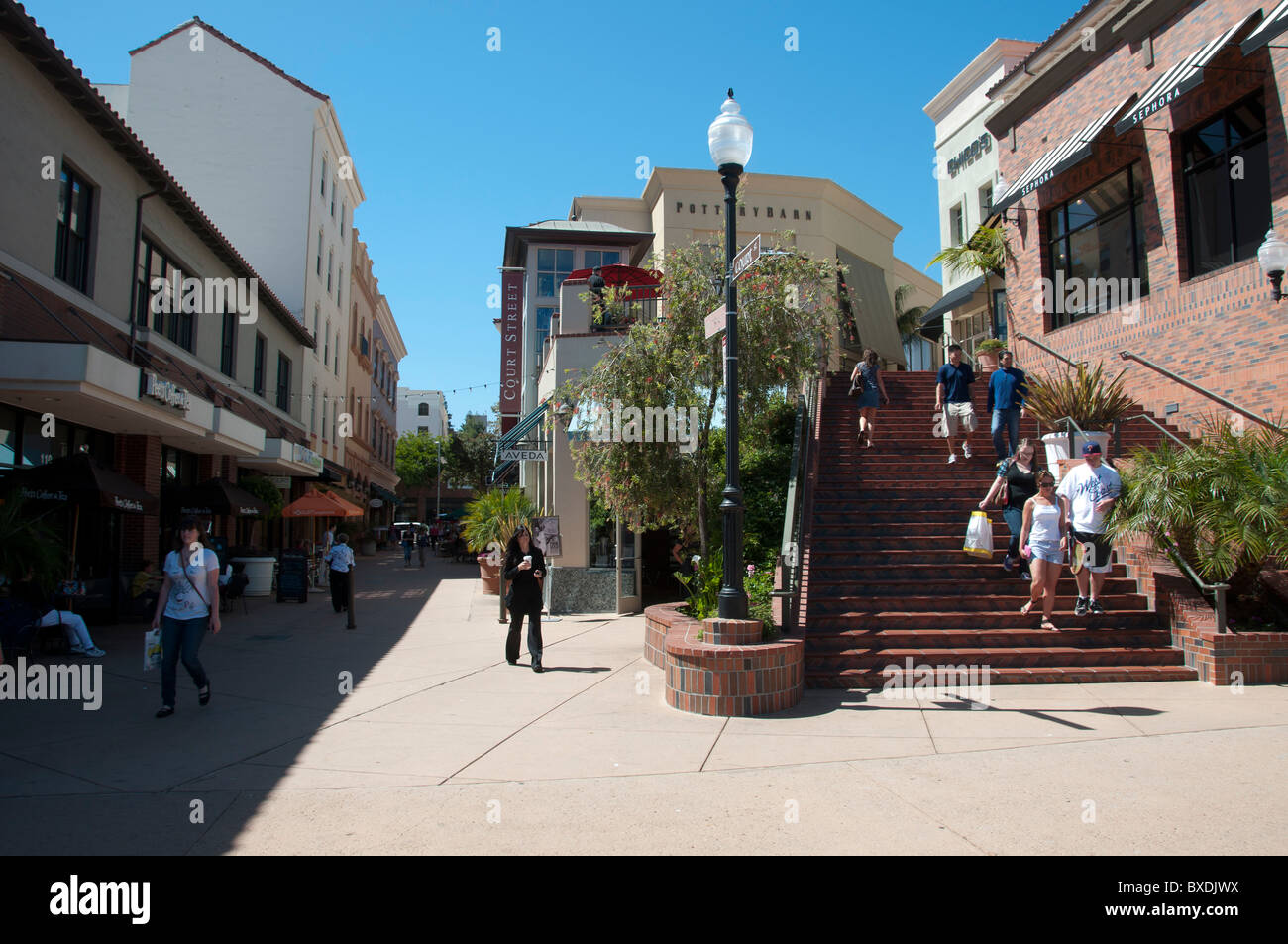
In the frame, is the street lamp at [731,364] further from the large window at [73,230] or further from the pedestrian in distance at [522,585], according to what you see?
the large window at [73,230]

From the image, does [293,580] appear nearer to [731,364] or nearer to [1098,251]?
[731,364]

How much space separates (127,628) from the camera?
13.3 meters

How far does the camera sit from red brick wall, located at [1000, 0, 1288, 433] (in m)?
11.3

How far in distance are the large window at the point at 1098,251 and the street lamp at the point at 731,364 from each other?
10.0m

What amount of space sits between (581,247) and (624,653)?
23.7m

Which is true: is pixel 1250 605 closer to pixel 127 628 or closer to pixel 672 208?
pixel 127 628

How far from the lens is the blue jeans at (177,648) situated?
7.02 m

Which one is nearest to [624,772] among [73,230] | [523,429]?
[523,429]

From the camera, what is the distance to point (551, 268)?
3148cm

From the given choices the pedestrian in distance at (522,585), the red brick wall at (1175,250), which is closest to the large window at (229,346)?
the pedestrian in distance at (522,585)

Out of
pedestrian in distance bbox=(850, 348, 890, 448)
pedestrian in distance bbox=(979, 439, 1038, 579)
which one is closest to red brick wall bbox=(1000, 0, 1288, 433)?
pedestrian in distance bbox=(979, 439, 1038, 579)
